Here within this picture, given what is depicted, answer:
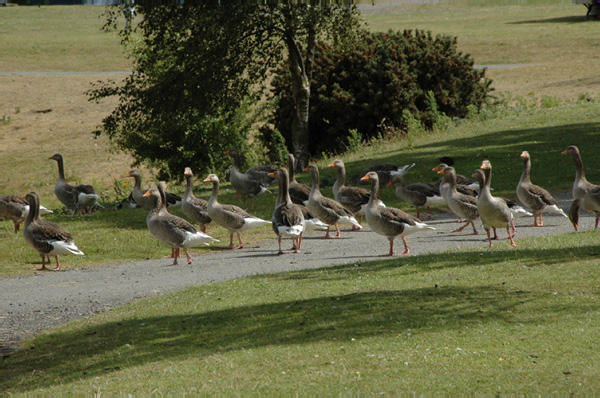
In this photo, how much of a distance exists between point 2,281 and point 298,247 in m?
6.31

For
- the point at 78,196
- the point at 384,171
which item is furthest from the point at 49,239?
the point at 384,171

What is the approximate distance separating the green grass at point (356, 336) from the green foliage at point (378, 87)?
2245cm

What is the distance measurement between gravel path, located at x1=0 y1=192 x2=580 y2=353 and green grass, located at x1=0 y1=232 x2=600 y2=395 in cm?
90

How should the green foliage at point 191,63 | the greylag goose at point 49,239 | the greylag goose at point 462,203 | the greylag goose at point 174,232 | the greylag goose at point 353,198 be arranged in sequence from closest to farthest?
the greylag goose at point 174,232 < the greylag goose at point 49,239 < the greylag goose at point 462,203 < the greylag goose at point 353,198 < the green foliage at point 191,63

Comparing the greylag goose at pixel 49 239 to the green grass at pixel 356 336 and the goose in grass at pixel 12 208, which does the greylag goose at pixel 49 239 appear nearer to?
the green grass at pixel 356 336

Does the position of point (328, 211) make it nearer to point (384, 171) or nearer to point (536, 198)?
point (536, 198)

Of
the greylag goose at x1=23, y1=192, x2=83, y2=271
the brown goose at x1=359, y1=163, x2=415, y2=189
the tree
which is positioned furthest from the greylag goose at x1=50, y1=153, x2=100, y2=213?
the brown goose at x1=359, y1=163, x2=415, y2=189

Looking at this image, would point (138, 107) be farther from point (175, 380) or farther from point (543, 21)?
point (543, 21)

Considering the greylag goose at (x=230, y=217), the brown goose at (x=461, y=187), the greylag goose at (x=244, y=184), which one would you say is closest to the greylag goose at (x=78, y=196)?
the greylag goose at (x=244, y=184)

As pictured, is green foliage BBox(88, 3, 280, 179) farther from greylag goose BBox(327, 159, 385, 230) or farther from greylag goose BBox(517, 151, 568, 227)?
greylag goose BBox(517, 151, 568, 227)

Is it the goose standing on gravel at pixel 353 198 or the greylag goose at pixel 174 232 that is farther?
the goose standing on gravel at pixel 353 198

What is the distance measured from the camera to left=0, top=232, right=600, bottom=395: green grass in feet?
23.1

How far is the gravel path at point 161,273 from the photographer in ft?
38.5

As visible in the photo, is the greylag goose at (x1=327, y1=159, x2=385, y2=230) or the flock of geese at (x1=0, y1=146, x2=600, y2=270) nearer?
the flock of geese at (x1=0, y1=146, x2=600, y2=270)
